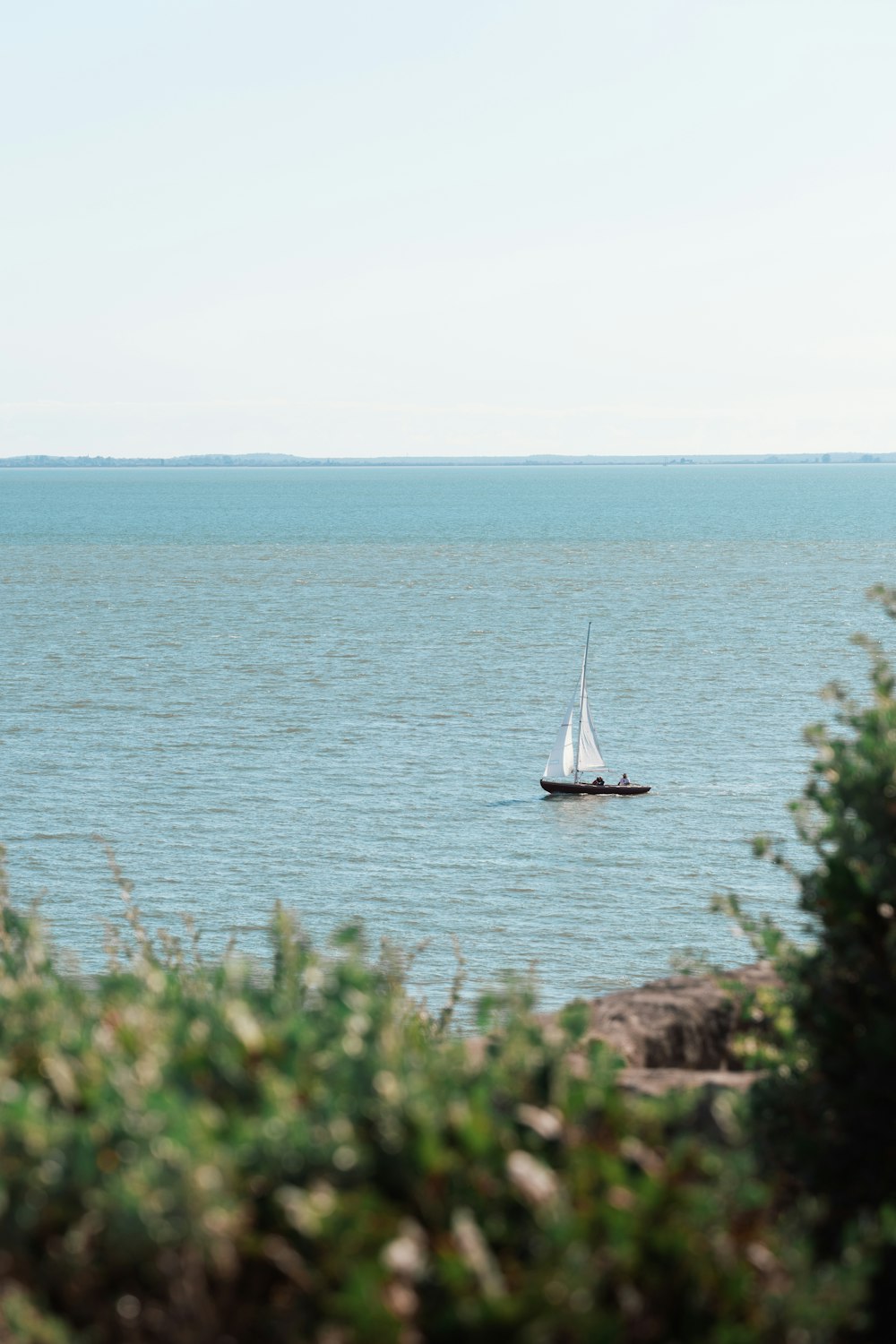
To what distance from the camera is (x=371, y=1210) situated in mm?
3758

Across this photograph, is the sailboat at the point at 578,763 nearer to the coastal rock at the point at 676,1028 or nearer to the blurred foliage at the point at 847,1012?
the coastal rock at the point at 676,1028

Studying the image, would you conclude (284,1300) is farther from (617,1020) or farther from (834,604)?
(834,604)

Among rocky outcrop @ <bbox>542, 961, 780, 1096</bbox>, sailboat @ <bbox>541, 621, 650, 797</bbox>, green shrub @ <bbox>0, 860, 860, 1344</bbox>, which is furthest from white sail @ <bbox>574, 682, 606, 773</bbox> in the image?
green shrub @ <bbox>0, 860, 860, 1344</bbox>

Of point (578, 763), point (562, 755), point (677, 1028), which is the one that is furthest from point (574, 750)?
point (677, 1028)

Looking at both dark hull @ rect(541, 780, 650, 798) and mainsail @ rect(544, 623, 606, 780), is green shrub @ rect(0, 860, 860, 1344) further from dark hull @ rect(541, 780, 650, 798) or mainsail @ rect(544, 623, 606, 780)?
mainsail @ rect(544, 623, 606, 780)

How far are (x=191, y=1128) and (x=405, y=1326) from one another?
68cm

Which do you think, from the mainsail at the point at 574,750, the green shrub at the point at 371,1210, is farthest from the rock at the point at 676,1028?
the mainsail at the point at 574,750

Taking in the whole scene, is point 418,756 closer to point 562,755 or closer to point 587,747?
point 562,755

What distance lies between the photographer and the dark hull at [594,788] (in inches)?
2194

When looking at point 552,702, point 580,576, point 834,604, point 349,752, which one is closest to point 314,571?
point 580,576

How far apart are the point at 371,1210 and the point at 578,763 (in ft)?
179

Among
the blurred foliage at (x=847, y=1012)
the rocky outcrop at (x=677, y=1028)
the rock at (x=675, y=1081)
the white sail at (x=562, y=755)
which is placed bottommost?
the white sail at (x=562, y=755)

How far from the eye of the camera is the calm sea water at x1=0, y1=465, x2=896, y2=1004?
42.6 meters

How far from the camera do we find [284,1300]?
3.81 meters
